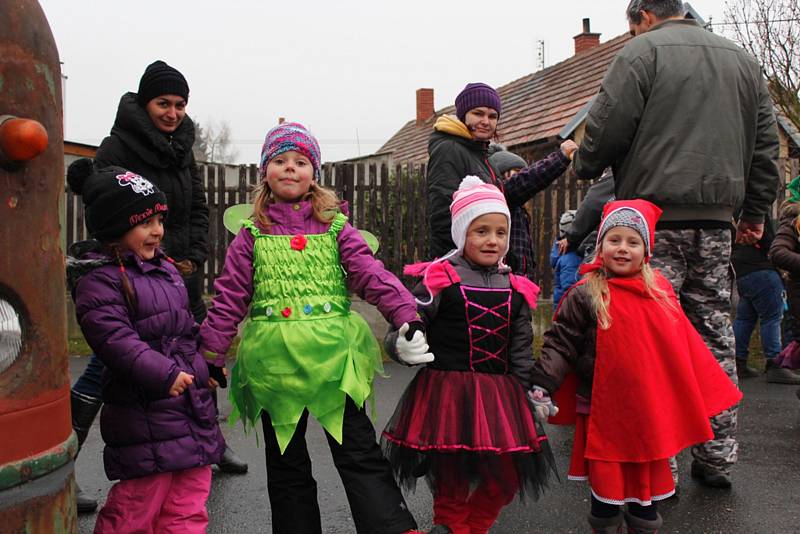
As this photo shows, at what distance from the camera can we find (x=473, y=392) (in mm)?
2811

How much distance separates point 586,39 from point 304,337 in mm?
20836

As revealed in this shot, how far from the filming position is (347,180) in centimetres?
826

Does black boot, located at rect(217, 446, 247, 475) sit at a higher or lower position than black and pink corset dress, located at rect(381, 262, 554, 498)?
lower

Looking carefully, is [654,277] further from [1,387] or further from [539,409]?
[1,387]

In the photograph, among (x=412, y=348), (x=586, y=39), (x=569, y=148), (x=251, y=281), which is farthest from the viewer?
(x=586, y=39)

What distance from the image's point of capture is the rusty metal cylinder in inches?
60.5

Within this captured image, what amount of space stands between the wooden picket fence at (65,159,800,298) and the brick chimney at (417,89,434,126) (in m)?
20.7

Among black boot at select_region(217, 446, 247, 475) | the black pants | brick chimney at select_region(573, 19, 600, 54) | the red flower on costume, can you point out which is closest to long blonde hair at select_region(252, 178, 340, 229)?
the red flower on costume

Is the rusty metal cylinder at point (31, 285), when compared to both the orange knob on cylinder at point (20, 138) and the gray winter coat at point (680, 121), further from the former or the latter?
the gray winter coat at point (680, 121)

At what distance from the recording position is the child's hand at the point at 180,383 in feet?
8.15

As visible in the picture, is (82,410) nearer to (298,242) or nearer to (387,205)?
(298,242)

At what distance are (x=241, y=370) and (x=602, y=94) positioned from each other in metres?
2.02

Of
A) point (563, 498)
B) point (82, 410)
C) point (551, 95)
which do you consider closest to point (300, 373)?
point (82, 410)

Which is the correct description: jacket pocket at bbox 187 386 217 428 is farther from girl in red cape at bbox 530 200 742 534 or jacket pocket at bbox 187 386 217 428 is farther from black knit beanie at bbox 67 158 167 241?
girl in red cape at bbox 530 200 742 534
